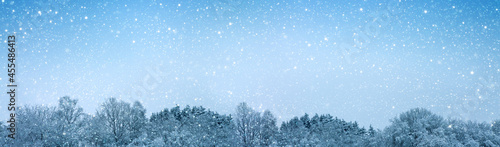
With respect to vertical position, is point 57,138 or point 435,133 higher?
point 57,138

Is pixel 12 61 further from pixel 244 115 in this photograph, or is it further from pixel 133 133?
pixel 244 115

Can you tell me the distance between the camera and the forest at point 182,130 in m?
21.9

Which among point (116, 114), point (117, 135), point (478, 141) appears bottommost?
point (478, 141)

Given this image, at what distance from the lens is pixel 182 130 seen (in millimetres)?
27250

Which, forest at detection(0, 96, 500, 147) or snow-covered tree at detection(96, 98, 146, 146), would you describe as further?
snow-covered tree at detection(96, 98, 146, 146)

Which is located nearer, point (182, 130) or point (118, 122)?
point (182, 130)

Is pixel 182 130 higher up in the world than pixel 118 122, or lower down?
lower down

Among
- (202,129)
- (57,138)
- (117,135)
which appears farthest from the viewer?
(202,129)

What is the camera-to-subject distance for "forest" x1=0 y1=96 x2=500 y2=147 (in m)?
21.9

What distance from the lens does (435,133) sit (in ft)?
92.1

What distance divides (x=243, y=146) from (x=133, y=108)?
1669 centimetres

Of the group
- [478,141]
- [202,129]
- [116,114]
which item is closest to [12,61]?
[116,114]

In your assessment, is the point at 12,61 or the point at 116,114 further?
the point at 116,114

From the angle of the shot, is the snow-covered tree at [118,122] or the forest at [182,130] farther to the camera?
the snow-covered tree at [118,122]
